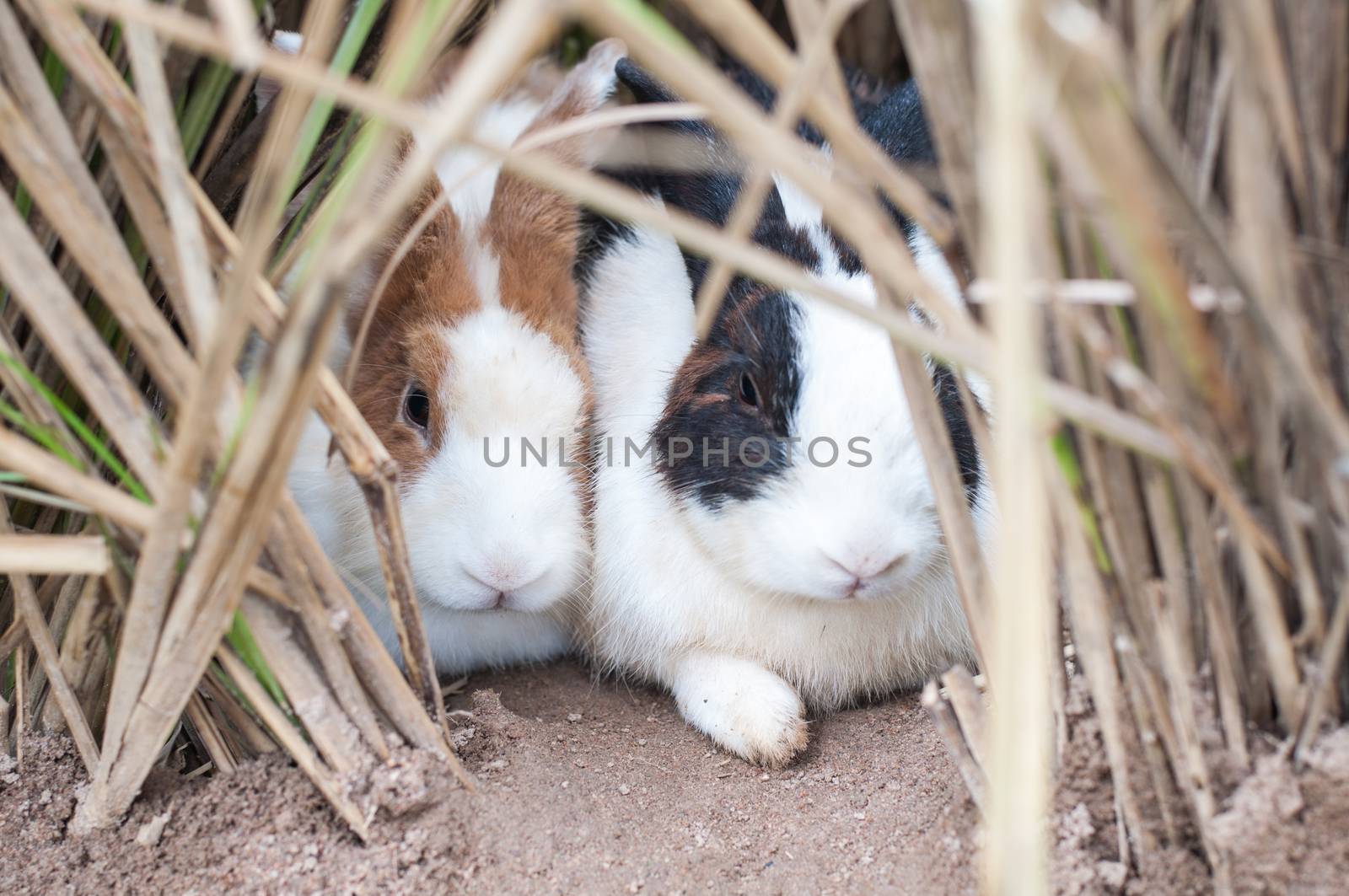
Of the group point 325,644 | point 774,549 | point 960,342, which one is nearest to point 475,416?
point 774,549

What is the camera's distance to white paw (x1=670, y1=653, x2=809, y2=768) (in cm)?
257

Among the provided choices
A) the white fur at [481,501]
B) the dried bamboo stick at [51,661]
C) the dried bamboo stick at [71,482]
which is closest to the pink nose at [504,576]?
the white fur at [481,501]

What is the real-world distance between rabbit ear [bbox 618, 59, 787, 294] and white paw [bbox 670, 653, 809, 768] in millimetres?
900

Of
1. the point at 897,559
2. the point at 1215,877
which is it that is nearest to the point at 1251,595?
the point at 1215,877

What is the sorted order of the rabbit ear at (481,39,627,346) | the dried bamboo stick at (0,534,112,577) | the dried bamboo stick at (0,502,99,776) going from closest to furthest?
the dried bamboo stick at (0,534,112,577)
the dried bamboo stick at (0,502,99,776)
the rabbit ear at (481,39,627,346)

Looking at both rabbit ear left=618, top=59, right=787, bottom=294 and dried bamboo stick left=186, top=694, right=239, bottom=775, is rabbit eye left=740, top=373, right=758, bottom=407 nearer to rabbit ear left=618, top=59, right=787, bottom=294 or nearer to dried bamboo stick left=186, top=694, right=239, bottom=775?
rabbit ear left=618, top=59, right=787, bottom=294

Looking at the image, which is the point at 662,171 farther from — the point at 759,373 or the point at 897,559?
the point at 897,559

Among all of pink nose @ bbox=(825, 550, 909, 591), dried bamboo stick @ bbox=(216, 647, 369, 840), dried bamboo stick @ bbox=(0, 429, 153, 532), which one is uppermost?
pink nose @ bbox=(825, 550, 909, 591)

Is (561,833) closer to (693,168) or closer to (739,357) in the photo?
(739,357)

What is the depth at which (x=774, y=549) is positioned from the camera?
241 centimetres

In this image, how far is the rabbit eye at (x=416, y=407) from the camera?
8.91ft

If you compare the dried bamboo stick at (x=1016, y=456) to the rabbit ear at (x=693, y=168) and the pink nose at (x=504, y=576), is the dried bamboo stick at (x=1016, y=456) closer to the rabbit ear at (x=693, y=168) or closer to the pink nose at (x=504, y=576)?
the pink nose at (x=504, y=576)

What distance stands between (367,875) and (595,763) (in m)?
0.68

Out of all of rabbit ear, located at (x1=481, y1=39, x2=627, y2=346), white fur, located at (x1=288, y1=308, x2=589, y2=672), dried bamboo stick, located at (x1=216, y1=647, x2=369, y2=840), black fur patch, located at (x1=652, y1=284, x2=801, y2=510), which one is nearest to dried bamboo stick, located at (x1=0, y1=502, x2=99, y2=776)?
dried bamboo stick, located at (x1=216, y1=647, x2=369, y2=840)
